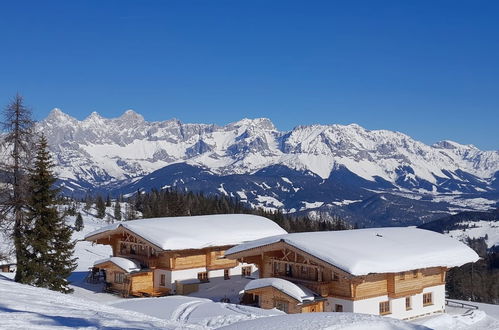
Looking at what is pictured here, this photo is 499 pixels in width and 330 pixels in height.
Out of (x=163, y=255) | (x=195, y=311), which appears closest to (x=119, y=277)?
(x=163, y=255)

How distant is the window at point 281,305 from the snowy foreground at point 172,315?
290cm

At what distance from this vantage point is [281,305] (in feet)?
105

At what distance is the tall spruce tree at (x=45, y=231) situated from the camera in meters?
29.3

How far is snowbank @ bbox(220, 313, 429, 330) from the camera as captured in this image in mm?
12734

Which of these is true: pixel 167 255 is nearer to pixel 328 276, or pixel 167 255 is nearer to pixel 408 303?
pixel 328 276

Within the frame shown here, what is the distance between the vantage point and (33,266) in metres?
29.0

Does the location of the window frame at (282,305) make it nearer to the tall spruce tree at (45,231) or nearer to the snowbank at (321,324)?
the tall spruce tree at (45,231)

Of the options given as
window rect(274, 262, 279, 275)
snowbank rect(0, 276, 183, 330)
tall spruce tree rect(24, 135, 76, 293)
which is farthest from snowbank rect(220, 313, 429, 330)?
window rect(274, 262, 279, 275)

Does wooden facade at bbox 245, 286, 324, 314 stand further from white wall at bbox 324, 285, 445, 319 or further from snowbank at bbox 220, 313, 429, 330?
snowbank at bbox 220, 313, 429, 330

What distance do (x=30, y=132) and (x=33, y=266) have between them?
6924 mm

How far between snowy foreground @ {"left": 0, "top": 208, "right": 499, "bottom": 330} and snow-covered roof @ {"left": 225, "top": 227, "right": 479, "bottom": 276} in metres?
3.59

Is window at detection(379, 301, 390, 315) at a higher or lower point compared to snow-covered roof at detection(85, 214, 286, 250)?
lower

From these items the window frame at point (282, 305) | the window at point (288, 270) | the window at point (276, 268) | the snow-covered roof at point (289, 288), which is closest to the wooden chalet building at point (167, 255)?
the window at point (276, 268)

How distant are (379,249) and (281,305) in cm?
675
